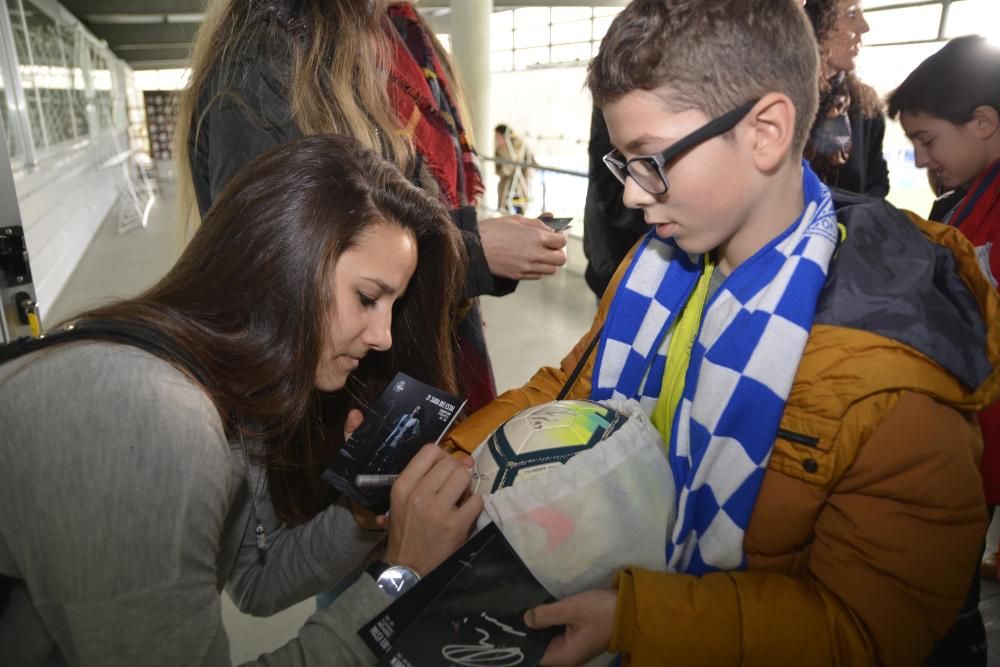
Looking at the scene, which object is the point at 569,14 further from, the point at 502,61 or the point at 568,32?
the point at 502,61

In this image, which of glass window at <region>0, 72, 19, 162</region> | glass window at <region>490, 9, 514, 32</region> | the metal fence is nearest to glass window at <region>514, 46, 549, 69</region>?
glass window at <region>490, 9, 514, 32</region>

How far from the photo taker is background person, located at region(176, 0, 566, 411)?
1.22 meters

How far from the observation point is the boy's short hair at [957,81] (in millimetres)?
1966

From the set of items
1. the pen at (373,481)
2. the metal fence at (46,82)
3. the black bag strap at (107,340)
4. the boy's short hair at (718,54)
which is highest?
the metal fence at (46,82)

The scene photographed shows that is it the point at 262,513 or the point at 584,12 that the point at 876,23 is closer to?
the point at 262,513

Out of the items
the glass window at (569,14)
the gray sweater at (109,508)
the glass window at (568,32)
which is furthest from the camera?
the glass window at (568,32)

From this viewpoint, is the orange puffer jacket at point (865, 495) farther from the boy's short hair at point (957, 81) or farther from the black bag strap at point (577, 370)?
the boy's short hair at point (957, 81)

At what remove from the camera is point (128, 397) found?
0.74 metres

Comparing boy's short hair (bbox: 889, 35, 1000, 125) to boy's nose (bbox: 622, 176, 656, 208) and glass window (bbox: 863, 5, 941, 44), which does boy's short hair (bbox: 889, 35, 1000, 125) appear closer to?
boy's nose (bbox: 622, 176, 656, 208)

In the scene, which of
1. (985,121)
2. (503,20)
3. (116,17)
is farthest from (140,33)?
(985,121)

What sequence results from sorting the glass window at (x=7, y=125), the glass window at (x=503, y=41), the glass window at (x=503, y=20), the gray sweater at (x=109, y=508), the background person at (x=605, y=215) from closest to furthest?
1. the gray sweater at (x=109, y=508)
2. the background person at (x=605, y=215)
3. the glass window at (x=7, y=125)
4. the glass window at (x=503, y=20)
5. the glass window at (x=503, y=41)

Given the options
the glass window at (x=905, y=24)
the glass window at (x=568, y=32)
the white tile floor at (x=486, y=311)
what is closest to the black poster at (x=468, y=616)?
the white tile floor at (x=486, y=311)

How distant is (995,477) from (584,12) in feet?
43.2

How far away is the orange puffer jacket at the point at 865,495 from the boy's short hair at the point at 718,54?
28cm
